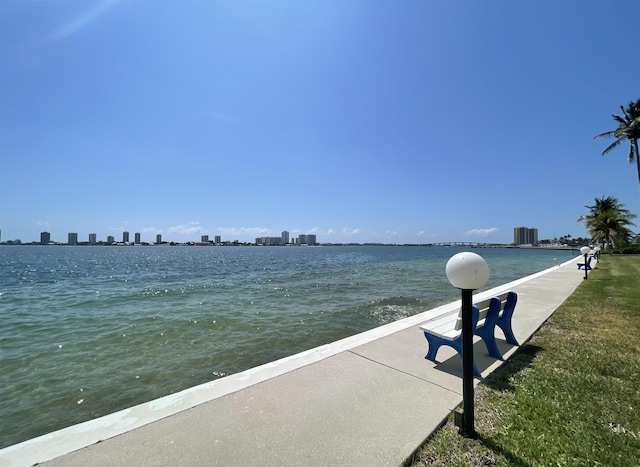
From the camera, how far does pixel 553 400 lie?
122 inches

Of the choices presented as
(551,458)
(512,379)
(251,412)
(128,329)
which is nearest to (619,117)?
(512,379)

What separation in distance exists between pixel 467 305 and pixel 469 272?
1.09 feet

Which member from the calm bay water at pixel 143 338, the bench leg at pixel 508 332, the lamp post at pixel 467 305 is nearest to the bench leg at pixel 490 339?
the bench leg at pixel 508 332

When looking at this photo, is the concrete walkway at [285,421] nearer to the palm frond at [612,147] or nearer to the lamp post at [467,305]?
the lamp post at [467,305]

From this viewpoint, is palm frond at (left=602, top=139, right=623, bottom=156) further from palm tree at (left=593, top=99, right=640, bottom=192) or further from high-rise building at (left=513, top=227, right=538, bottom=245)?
high-rise building at (left=513, top=227, right=538, bottom=245)

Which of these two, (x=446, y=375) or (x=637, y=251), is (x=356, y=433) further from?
(x=637, y=251)

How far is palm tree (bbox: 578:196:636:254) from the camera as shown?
1486 inches

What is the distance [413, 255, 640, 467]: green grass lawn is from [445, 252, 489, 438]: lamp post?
0.19 meters

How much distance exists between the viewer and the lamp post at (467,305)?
8.44 feet

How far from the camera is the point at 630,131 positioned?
60.3ft

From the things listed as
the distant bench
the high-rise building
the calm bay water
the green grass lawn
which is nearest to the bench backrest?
the distant bench

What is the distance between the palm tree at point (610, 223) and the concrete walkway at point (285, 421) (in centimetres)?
4926

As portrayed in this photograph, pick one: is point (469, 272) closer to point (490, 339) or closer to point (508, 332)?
point (490, 339)

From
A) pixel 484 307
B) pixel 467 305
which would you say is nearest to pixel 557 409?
pixel 467 305
